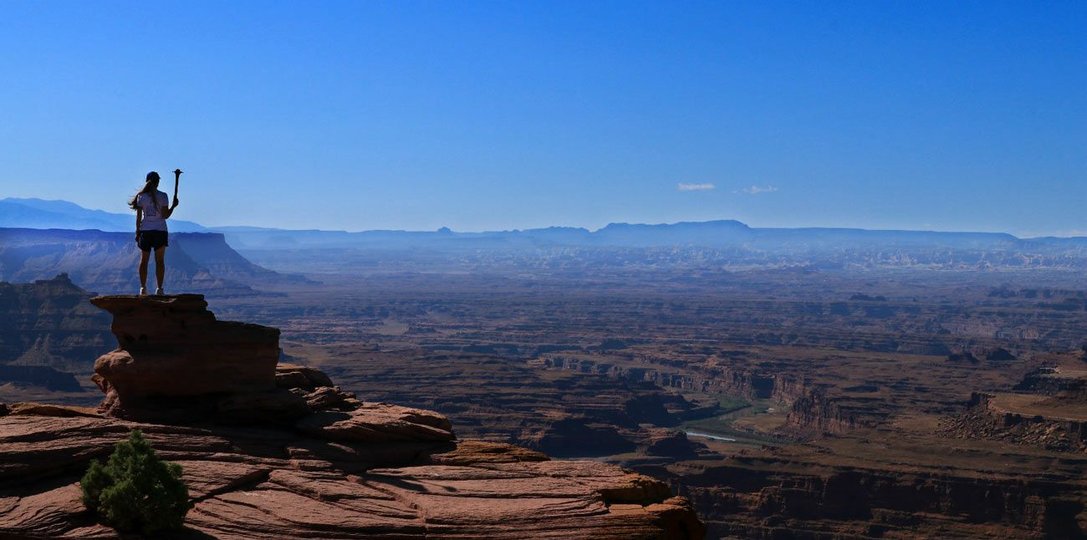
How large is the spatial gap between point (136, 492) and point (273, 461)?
4.15 meters

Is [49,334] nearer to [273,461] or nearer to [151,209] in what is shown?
[151,209]

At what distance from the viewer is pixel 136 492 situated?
2172 centimetres

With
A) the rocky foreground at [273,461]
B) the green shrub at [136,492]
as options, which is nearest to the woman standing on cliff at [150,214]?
the rocky foreground at [273,461]

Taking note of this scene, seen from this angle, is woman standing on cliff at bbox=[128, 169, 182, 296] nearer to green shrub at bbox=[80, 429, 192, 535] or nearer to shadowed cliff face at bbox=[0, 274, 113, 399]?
green shrub at bbox=[80, 429, 192, 535]

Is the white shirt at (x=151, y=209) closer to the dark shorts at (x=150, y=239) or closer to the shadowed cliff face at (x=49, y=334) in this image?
the dark shorts at (x=150, y=239)

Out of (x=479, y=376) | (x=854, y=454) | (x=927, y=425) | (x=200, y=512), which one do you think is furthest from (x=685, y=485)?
(x=479, y=376)

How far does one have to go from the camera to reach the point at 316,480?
81.8 ft

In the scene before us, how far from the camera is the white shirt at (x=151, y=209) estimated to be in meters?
28.5

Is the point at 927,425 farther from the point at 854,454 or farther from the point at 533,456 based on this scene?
the point at 533,456

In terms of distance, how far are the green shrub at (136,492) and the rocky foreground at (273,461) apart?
0.34 metres

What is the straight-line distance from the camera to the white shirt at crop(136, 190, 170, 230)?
93.6ft

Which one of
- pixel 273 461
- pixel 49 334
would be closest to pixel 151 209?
pixel 273 461

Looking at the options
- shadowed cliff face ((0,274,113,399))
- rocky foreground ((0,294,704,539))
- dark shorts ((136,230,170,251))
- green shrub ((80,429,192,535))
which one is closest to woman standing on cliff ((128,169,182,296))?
dark shorts ((136,230,170,251))

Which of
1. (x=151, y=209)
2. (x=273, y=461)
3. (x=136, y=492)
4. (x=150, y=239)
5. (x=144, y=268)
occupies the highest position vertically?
(x=151, y=209)
